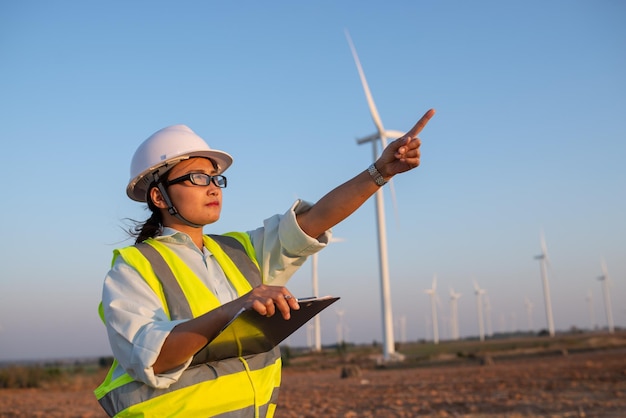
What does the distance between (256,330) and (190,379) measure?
33 cm

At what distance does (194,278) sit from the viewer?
9.69 feet

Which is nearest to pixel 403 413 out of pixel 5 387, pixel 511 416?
pixel 511 416

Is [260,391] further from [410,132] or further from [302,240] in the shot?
[410,132]

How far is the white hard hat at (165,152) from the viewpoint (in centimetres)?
323

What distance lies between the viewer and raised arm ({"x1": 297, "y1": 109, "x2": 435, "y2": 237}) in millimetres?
3297

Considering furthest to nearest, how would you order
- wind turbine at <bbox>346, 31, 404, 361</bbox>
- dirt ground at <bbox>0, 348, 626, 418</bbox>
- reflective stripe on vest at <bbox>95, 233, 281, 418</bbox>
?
1. wind turbine at <bbox>346, 31, 404, 361</bbox>
2. dirt ground at <bbox>0, 348, 626, 418</bbox>
3. reflective stripe on vest at <bbox>95, 233, 281, 418</bbox>

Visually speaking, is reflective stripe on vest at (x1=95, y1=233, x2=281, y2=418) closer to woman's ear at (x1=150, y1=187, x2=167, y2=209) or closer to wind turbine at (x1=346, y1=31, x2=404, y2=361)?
woman's ear at (x1=150, y1=187, x2=167, y2=209)

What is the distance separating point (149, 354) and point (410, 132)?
1.63m

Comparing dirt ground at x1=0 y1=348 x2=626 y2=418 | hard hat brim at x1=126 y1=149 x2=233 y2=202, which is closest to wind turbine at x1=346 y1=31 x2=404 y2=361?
dirt ground at x1=0 y1=348 x2=626 y2=418

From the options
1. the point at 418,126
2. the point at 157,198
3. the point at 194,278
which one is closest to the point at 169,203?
the point at 157,198

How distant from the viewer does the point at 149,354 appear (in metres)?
2.47

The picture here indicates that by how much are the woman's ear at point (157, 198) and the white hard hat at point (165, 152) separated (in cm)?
7

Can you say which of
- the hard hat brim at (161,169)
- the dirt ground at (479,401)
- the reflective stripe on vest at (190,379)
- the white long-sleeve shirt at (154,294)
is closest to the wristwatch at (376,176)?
the white long-sleeve shirt at (154,294)

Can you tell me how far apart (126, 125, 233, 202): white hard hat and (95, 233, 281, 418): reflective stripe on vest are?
1.23 ft
